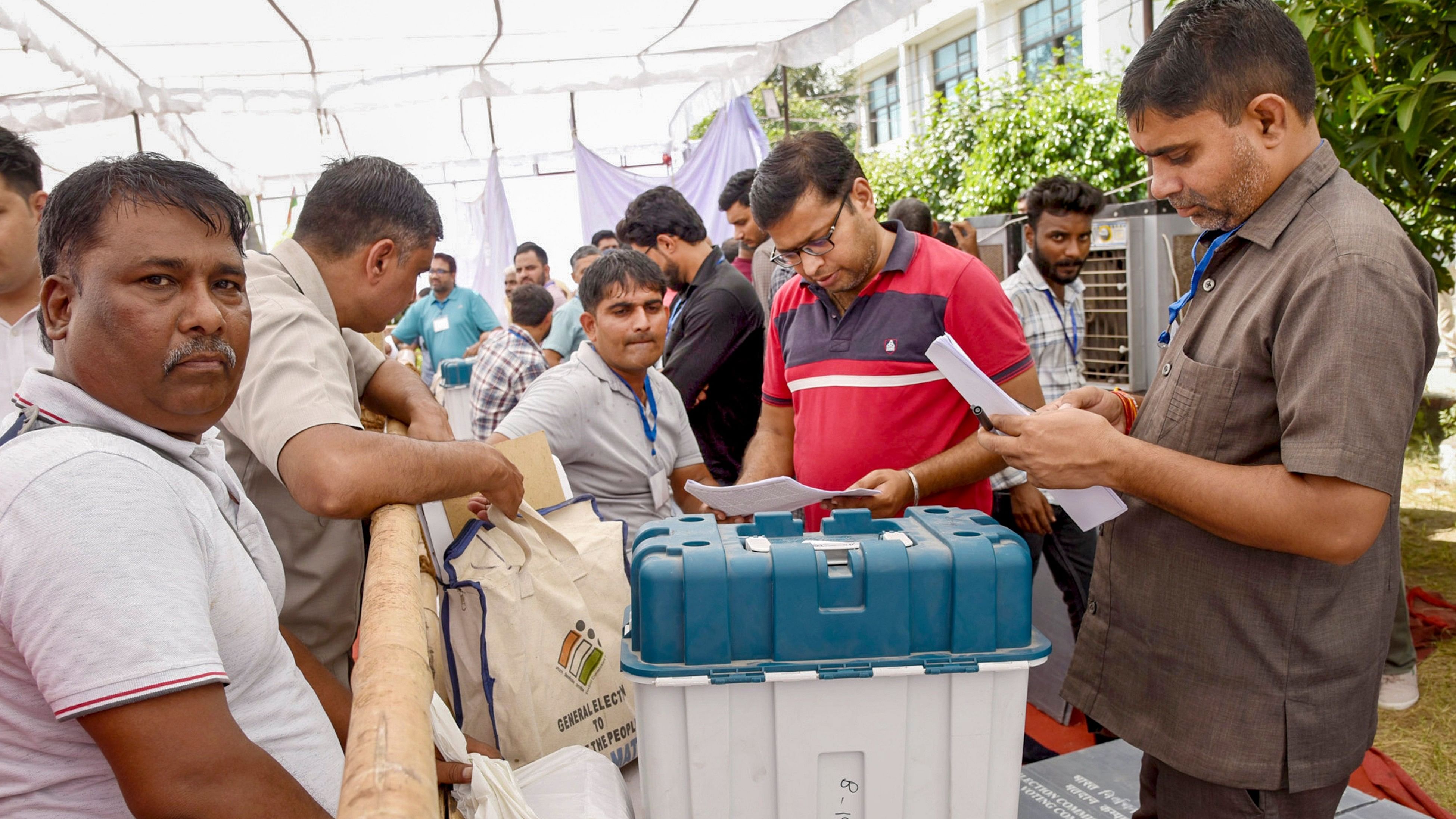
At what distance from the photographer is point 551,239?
10445 mm

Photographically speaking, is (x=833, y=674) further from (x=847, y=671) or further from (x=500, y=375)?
(x=500, y=375)

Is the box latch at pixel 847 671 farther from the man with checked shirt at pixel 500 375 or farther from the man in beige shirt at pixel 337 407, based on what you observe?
the man with checked shirt at pixel 500 375

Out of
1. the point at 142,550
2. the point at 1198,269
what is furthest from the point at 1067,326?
the point at 142,550

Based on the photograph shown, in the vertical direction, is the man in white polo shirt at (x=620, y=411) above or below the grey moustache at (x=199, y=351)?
below

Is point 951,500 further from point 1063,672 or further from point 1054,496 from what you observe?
point 1063,672

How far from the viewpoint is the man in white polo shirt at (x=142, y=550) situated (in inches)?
36.6

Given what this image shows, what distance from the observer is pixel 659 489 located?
10.1 feet

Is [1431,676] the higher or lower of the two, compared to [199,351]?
lower

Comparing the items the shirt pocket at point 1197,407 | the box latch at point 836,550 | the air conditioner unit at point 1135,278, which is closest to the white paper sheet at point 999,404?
the shirt pocket at point 1197,407

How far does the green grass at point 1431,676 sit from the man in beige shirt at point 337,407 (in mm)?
3520

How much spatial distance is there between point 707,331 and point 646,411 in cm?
83

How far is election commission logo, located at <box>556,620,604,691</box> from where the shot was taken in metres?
1.88

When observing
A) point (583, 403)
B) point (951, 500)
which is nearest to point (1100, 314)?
point (951, 500)

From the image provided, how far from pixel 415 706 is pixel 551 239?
988 cm
